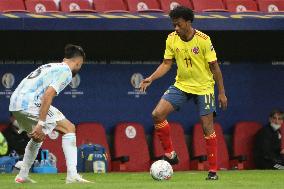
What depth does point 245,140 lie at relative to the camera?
50.1ft

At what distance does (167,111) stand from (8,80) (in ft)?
14.7

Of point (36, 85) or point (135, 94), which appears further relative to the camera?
point (135, 94)

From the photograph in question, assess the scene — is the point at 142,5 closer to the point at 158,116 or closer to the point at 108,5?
the point at 108,5

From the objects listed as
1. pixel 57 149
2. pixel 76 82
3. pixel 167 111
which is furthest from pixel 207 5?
pixel 167 111

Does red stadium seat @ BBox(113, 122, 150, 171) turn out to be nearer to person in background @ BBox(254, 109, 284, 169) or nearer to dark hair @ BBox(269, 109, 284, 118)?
person in background @ BBox(254, 109, 284, 169)

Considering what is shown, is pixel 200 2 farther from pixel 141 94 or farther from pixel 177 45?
pixel 177 45

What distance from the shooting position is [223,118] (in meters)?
15.5

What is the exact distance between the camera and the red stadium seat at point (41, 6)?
14516 millimetres


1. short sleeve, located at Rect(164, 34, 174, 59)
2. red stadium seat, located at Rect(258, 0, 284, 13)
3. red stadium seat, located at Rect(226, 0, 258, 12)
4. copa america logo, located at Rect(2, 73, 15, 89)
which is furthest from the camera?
red stadium seat, located at Rect(258, 0, 284, 13)

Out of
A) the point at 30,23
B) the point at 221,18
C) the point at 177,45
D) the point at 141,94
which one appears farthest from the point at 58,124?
the point at 141,94

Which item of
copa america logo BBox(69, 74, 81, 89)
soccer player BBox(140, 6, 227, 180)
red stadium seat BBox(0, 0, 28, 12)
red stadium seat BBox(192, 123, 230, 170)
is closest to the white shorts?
soccer player BBox(140, 6, 227, 180)

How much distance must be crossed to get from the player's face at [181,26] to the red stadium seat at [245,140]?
5.00 m

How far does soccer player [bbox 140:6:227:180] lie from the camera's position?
10469 mm

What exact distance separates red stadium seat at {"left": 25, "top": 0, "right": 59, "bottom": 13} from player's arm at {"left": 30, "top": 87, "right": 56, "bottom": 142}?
5701mm
